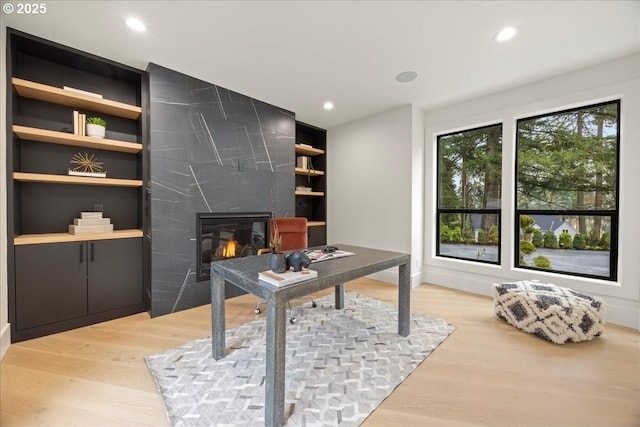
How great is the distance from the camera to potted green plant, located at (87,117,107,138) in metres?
2.46

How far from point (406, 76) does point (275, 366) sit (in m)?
2.95

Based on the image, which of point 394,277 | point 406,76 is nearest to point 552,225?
point 394,277

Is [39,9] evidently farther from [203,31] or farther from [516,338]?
[516,338]

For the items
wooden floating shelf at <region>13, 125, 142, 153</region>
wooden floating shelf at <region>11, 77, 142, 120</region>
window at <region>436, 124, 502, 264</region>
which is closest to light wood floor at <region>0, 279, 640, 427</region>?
window at <region>436, 124, 502, 264</region>

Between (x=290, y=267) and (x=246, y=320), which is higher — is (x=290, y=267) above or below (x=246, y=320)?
above

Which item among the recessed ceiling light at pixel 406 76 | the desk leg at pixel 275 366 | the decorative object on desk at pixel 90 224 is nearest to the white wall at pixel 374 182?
the recessed ceiling light at pixel 406 76

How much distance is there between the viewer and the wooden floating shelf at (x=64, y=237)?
83.5 inches

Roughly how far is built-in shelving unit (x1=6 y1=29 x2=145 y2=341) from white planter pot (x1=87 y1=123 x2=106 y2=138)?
0.25 feet

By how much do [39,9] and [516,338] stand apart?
4581 mm

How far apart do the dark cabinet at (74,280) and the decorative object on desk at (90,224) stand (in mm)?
139

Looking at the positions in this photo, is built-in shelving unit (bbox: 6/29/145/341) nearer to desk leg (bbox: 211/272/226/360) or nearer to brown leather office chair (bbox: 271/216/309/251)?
desk leg (bbox: 211/272/226/360)

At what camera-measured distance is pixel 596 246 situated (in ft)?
8.84

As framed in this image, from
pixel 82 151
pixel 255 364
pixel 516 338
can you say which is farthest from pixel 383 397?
pixel 82 151

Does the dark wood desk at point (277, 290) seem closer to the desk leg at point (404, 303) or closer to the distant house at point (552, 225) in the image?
the desk leg at point (404, 303)
